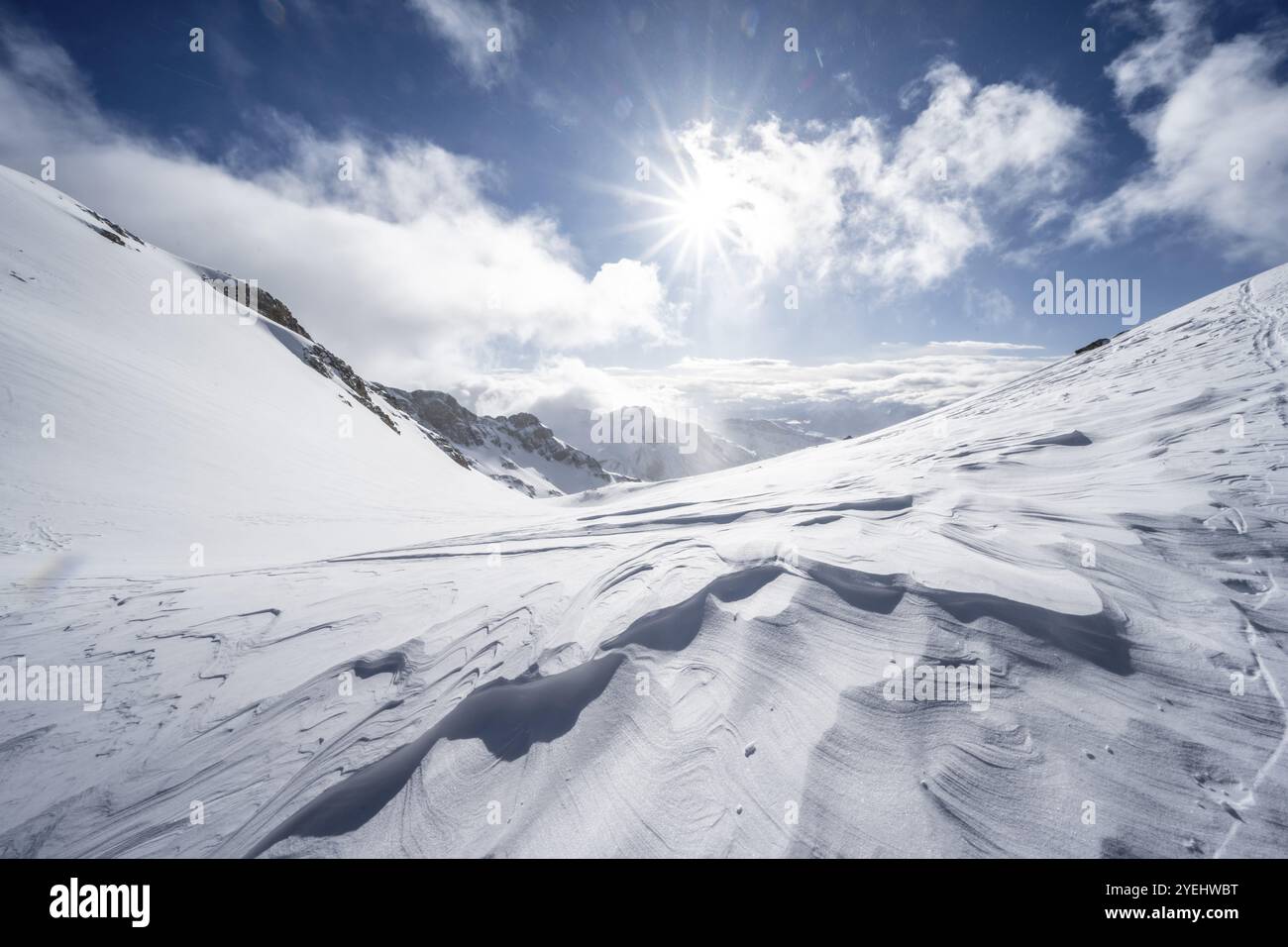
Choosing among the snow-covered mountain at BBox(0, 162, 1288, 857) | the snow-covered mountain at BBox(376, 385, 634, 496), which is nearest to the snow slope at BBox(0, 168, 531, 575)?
the snow-covered mountain at BBox(0, 162, 1288, 857)

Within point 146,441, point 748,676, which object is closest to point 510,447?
point 146,441

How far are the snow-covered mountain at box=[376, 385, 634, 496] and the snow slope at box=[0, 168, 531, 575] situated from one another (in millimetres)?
73196

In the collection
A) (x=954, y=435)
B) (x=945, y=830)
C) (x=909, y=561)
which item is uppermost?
(x=954, y=435)

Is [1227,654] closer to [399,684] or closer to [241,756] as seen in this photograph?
[399,684]

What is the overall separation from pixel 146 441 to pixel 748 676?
18.0 metres

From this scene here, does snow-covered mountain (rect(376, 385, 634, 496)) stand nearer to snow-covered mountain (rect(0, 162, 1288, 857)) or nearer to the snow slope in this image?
the snow slope

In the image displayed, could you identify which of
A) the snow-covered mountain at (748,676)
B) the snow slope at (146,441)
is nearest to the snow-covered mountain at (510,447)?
the snow slope at (146,441)

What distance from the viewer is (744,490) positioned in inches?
352

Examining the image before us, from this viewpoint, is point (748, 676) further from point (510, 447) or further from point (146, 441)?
point (510, 447)

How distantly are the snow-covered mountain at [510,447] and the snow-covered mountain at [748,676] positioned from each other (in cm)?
9590

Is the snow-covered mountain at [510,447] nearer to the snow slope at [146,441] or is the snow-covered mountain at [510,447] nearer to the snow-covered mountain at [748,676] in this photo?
the snow slope at [146,441]

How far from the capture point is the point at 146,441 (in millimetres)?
12828

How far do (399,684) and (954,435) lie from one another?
32.2 feet
